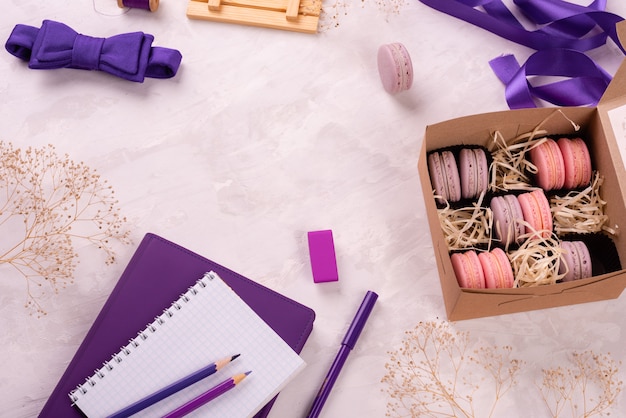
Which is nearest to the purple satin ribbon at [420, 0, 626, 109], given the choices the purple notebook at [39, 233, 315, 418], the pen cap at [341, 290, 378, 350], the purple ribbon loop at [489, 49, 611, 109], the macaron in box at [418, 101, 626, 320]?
the purple ribbon loop at [489, 49, 611, 109]

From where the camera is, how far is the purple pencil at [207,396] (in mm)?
956

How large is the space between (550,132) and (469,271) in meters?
0.31

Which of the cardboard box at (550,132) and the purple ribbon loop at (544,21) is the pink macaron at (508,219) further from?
the purple ribbon loop at (544,21)

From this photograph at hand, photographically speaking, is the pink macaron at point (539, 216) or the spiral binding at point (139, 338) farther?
the pink macaron at point (539, 216)

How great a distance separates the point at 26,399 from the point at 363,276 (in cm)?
59

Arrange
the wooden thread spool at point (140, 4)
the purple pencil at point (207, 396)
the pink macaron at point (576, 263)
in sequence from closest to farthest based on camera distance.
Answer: the purple pencil at point (207, 396), the pink macaron at point (576, 263), the wooden thread spool at point (140, 4)

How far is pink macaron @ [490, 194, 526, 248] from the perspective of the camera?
1070mm

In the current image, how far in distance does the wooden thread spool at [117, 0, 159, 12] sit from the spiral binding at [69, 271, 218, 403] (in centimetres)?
52

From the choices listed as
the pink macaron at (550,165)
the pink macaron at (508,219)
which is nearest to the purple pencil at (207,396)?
the pink macaron at (508,219)

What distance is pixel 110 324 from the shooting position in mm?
1018

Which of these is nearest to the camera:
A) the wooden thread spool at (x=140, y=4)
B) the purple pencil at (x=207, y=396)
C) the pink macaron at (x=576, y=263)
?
the purple pencil at (x=207, y=396)

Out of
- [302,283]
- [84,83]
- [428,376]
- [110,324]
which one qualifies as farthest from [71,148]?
[428,376]

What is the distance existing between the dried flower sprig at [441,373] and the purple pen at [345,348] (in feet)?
0.25

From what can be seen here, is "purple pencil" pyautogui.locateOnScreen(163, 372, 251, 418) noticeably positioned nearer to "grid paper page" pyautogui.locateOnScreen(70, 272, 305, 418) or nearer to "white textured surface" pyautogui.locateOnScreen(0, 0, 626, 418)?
"grid paper page" pyautogui.locateOnScreen(70, 272, 305, 418)
